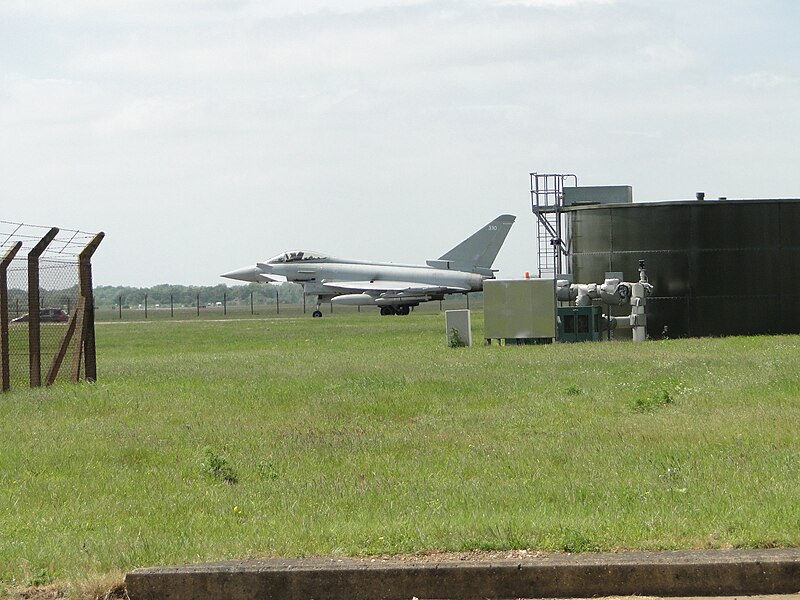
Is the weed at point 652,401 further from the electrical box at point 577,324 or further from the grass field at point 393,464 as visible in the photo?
the electrical box at point 577,324

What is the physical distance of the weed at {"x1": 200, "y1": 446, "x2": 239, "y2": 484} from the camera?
11052 mm

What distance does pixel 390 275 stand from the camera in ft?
265

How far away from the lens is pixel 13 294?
19047mm

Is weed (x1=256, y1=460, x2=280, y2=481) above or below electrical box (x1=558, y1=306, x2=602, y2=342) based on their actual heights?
below

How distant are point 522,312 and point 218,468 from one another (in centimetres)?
2120

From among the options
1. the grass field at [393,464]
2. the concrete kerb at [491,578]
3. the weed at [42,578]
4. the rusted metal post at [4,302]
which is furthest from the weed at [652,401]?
the rusted metal post at [4,302]

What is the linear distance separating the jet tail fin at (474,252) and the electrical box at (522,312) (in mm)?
48118

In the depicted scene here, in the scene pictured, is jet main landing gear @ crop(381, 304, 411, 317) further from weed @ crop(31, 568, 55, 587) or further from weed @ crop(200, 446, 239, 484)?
weed @ crop(31, 568, 55, 587)

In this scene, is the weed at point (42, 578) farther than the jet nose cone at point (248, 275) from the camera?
No

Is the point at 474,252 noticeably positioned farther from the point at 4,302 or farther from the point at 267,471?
the point at 267,471

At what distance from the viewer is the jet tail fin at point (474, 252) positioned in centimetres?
8044

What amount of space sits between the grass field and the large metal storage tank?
12561 mm

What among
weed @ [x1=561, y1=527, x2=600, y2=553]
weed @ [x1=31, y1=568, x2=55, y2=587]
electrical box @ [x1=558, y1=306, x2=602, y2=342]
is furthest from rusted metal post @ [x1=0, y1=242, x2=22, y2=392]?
electrical box @ [x1=558, y1=306, x2=602, y2=342]

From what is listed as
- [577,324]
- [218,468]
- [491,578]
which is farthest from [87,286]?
[577,324]
